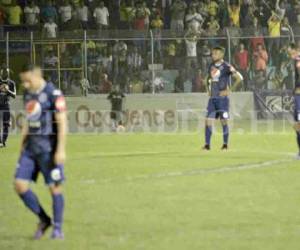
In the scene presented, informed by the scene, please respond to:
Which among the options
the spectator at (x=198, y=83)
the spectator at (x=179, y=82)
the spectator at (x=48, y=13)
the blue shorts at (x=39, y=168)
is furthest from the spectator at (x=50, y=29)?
the blue shorts at (x=39, y=168)

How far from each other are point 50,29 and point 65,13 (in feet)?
5.08

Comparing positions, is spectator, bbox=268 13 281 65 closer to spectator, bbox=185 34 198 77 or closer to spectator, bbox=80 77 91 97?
spectator, bbox=185 34 198 77

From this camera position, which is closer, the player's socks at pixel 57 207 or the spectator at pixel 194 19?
the player's socks at pixel 57 207

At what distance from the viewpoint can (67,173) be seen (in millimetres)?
16078

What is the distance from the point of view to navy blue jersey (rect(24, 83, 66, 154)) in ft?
30.8

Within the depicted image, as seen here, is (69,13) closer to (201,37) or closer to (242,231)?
(201,37)

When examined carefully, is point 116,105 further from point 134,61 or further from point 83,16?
point 83,16

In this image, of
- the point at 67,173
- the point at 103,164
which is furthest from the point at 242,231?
the point at 103,164

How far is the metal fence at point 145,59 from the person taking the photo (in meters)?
30.2

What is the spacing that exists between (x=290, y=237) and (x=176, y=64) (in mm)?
21028

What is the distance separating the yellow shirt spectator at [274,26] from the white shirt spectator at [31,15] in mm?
8381

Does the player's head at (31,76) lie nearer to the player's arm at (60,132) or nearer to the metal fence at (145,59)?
the player's arm at (60,132)

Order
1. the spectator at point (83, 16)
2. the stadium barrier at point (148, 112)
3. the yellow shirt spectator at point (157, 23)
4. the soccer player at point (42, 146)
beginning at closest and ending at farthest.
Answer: the soccer player at point (42, 146) → the stadium barrier at point (148, 112) → the yellow shirt spectator at point (157, 23) → the spectator at point (83, 16)

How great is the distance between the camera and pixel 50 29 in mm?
31188
